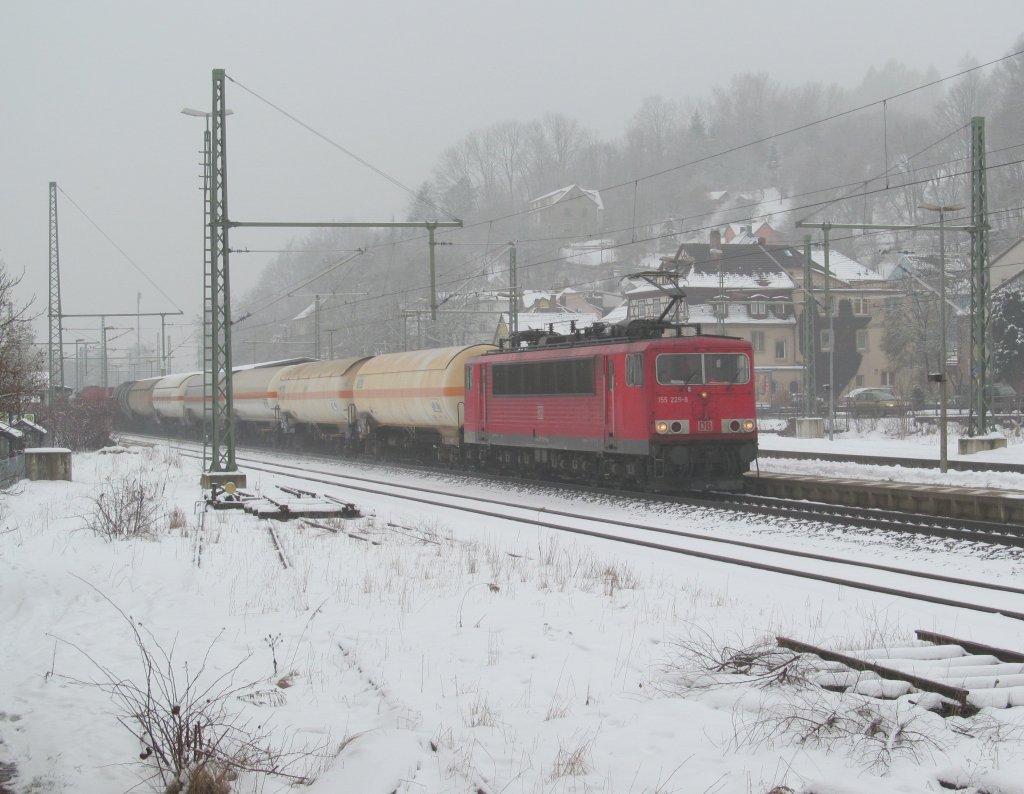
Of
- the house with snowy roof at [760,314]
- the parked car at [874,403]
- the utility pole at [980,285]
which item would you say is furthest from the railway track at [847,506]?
the house with snowy roof at [760,314]

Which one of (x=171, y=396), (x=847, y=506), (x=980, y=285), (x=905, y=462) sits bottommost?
(x=847, y=506)

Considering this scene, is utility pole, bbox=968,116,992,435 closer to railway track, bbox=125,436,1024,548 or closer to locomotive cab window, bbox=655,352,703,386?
railway track, bbox=125,436,1024,548

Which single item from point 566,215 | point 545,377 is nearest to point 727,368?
point 545,377

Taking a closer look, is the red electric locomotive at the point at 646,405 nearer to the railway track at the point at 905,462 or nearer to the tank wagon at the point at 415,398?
the tank wagon at the point at 415,398

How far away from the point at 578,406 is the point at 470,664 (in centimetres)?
1318

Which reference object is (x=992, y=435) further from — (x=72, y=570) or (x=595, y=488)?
(x=72, y=570)

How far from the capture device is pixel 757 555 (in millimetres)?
13445

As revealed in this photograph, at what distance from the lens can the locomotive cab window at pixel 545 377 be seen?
67.3 feet

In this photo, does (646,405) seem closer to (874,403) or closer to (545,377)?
(545,377)

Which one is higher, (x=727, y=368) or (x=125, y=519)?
(x=727, y=368)

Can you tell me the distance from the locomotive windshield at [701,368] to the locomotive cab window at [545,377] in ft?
6.07

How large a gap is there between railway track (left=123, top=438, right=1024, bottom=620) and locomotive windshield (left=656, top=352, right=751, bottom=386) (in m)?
2.49

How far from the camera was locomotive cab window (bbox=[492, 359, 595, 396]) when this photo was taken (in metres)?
20.5

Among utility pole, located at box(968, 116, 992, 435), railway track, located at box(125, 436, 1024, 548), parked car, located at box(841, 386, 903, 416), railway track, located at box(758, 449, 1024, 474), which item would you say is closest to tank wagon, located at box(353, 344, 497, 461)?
railway track, located at box(125, 436, 1024, 548)
